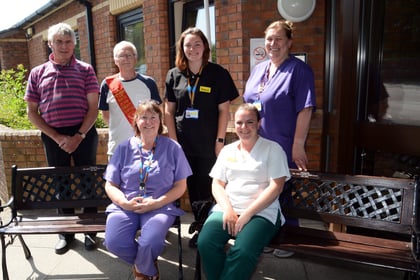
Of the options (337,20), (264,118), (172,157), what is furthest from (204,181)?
(337,20)

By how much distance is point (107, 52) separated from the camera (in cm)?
683

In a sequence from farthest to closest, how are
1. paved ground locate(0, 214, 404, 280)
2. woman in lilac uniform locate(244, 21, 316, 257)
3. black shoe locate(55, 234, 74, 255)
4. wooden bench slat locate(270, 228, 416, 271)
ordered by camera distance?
black shoe locate(55, 234, 74, 255), paved ground locate(0, 214, 404, 280), woman in lilac uniform locate(244, 21, 316, 257), wooden bench slat locate(270, 228, 416, 271)

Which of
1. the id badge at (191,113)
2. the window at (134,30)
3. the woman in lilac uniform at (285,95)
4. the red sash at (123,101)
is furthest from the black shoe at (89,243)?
the window at (134,30)

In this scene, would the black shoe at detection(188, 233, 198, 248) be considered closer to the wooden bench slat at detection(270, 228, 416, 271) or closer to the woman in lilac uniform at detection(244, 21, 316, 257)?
the wooden bench slat at detection(270, 228, 416, 271)

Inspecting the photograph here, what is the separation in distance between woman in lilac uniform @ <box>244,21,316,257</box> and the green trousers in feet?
2.01

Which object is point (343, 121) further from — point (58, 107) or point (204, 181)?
point (58, 107)

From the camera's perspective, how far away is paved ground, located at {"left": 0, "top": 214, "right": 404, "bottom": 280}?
282 centimetres

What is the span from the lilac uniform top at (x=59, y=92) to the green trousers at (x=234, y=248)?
1570mm

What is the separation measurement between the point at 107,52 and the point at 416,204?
236 inches

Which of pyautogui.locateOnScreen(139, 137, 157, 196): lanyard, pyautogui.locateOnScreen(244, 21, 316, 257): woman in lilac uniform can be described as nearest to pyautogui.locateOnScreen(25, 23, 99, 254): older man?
pyautogui.locateOnScreen(139, 137, 157, 196): lanyard

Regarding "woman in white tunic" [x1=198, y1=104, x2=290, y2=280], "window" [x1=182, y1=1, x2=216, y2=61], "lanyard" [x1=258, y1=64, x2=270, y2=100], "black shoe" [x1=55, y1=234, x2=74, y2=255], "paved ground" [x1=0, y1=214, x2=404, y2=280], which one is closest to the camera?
"woman in white tunic" [x1=198, y1=104, x2=290, y2=280]

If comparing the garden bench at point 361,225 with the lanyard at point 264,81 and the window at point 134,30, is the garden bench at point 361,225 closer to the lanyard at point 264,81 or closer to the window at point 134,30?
the lanyard at point 264,81

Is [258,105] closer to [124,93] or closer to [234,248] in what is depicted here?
[234,248]

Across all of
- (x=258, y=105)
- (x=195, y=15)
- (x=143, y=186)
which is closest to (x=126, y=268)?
(x=143, y=186)
